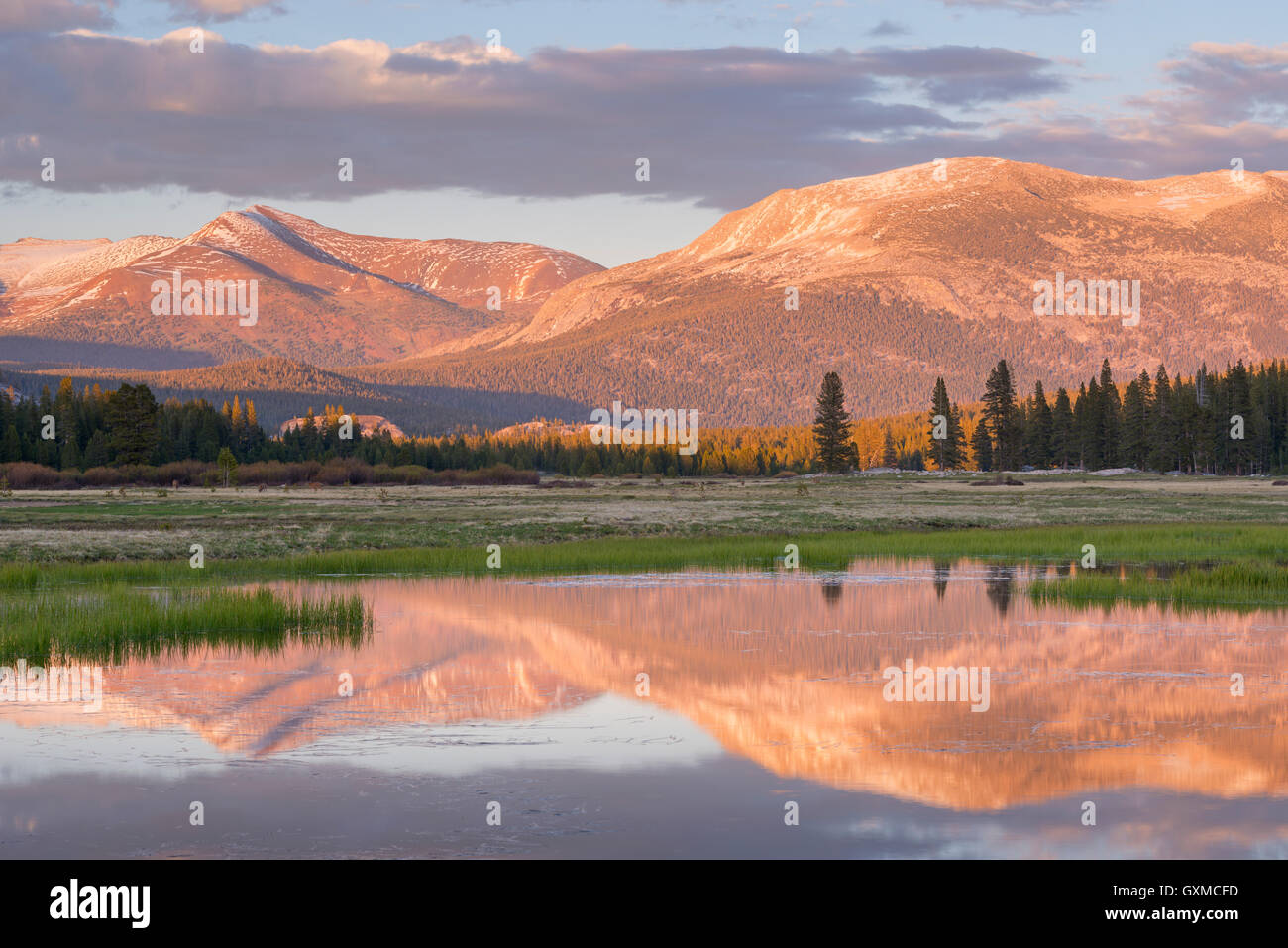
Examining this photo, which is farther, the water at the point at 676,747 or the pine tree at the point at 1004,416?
the pine tree at the point at 1004,416

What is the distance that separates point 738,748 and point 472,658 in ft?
30.1

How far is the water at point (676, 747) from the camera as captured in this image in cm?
1466

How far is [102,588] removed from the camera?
3559 cm

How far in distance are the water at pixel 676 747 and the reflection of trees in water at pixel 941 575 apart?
7.41m

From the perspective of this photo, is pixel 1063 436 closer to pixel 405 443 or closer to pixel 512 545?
pixel 405 443

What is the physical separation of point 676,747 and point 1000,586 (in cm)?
2301

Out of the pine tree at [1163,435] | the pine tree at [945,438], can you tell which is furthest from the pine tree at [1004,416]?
the pine tree at [1163,435]

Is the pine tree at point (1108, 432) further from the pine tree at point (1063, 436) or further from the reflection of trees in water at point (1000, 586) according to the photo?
the reflection of trees in water at point (1000, 586)

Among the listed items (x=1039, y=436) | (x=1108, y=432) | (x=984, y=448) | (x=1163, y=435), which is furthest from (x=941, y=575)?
(x=984, y=448)

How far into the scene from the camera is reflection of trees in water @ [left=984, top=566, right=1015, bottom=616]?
3497 cm

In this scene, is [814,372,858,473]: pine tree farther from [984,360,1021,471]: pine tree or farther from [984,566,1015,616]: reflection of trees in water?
[984,566,1015,616]: reflection of trees in water

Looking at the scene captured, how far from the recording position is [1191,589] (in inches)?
1406
